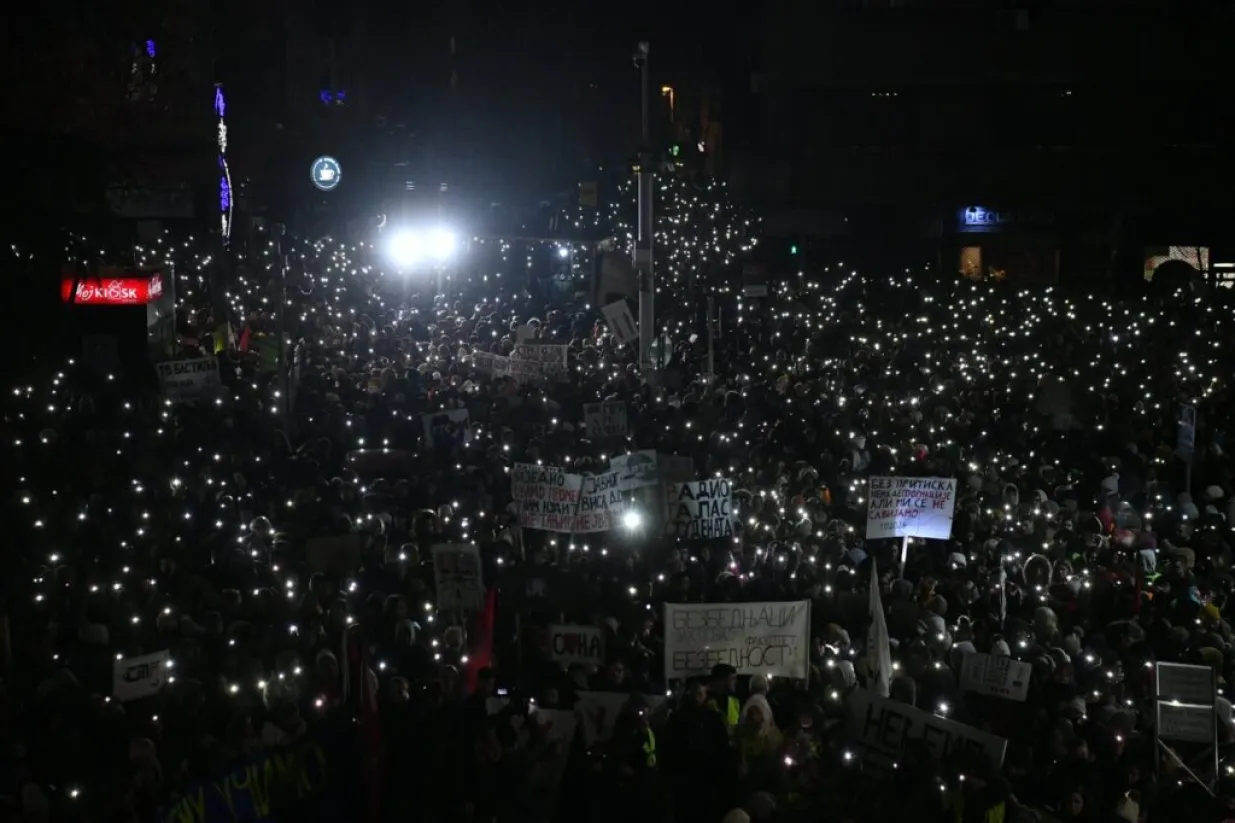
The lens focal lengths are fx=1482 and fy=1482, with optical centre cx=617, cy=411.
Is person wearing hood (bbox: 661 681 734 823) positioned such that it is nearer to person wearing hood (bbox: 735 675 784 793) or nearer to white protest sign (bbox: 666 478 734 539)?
person wearing hood (bbox: 735 675 784 793)

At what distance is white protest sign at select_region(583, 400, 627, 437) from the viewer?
1692cm

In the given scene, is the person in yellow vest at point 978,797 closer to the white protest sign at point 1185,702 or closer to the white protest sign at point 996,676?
the white protest sign at point 996,676

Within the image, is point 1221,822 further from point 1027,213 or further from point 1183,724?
point 1027,213

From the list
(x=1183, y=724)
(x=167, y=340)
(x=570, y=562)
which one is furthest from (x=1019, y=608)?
(x=167, y=340)

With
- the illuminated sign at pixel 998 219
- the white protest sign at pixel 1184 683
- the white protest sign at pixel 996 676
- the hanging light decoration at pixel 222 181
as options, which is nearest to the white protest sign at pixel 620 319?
the white protest sign at pixel 996 676

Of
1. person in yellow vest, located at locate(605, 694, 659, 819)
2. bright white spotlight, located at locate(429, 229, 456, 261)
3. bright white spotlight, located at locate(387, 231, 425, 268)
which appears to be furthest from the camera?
bright white spotlight, located at locate(387, 231, 425, 268)

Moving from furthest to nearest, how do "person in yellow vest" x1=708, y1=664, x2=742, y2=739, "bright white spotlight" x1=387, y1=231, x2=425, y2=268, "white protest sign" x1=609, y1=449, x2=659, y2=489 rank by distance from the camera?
1. "bright white spotlight" x1=387, y1=231, x2=425, y2=268
2. "white protest sign" x1=609, y1=449, x2=659, y2=489
3. "person in yellow vest" x1=708, y1=664, x2=742, y2=739

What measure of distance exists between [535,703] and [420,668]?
1.04 meters

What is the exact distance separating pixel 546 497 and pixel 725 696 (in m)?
4.55

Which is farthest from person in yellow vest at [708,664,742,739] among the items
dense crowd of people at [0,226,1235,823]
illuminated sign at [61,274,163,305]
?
illuminated sign at [61,274,163,305]

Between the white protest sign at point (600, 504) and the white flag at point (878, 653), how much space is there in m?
3.93

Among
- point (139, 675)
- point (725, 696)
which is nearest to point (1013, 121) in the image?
point (725, 696)

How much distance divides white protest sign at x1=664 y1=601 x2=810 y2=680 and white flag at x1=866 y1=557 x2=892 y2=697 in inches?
18.4

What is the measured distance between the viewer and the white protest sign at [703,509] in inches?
534
